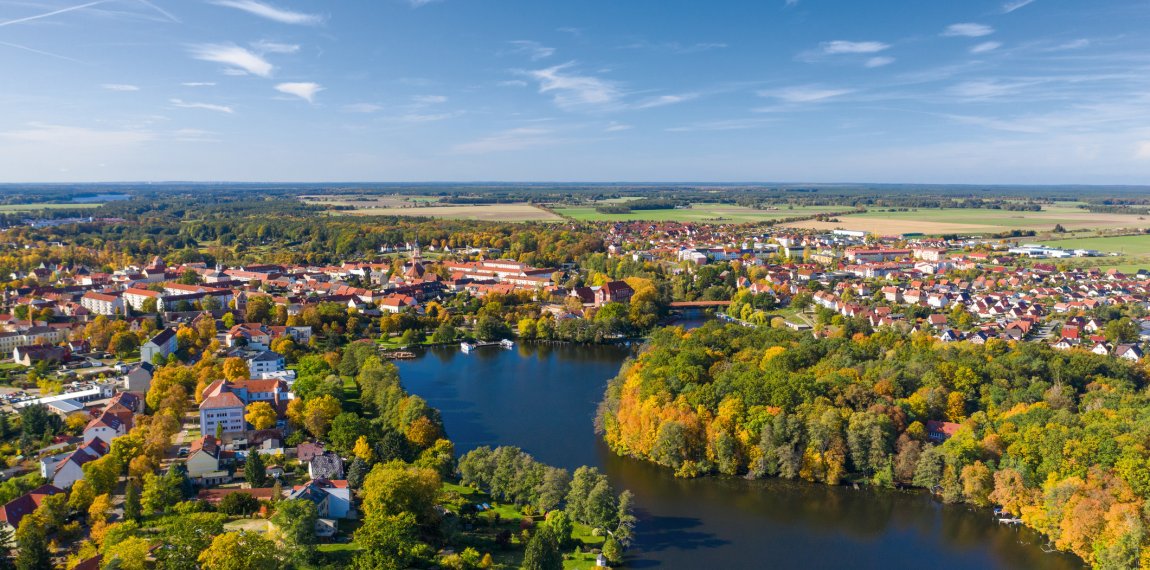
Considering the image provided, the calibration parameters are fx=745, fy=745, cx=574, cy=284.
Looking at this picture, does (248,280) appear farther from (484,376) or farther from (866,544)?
(866,544)

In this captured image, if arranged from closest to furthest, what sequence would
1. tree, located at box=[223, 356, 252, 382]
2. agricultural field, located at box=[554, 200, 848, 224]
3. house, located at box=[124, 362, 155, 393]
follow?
tree, located at box=[223, 356, 252, 382] → house, located at box=[124, 362, 155, 393] → agricultural field, located at box=[554, 200, 848, 224]

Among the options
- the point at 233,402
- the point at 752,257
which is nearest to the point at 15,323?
the point at 233,402

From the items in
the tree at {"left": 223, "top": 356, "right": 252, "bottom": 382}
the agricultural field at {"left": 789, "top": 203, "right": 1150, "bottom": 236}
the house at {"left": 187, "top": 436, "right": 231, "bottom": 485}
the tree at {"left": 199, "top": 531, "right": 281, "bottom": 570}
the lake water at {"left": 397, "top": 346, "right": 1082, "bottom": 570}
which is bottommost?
the lake water at {"left": 397, "top": 346, "right": 1082, "bottom": 570}

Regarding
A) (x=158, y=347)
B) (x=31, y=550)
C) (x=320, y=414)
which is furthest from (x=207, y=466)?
(x=158, y=347)

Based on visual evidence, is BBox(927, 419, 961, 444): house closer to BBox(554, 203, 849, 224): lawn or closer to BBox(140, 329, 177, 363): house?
BBox(140, 329, 177, 363): house

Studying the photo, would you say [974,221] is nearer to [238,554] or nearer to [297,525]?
[297,525]

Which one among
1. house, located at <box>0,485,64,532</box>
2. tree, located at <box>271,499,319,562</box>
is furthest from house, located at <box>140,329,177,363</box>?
tree, located at <box>271,499,319,562</box>
